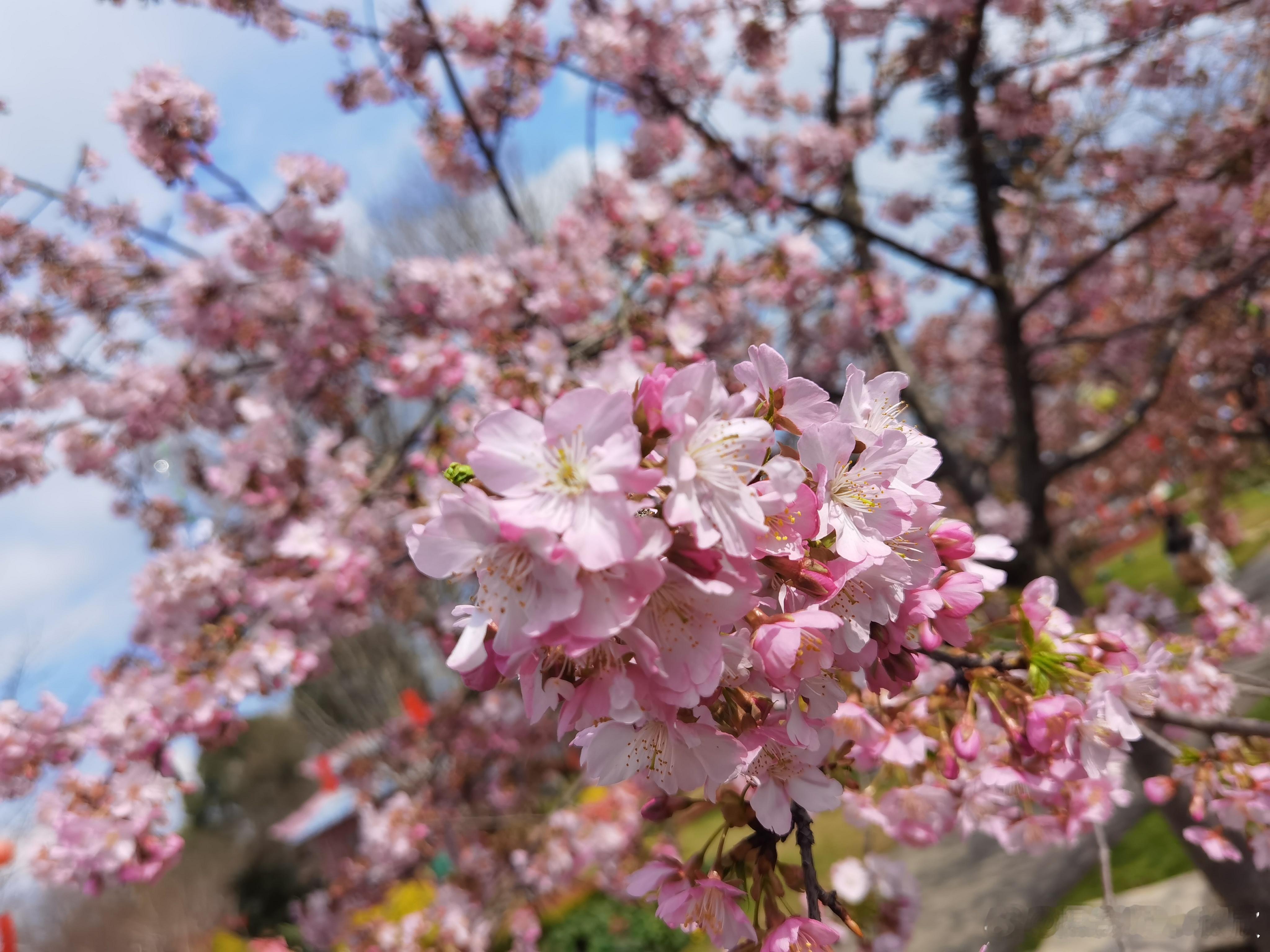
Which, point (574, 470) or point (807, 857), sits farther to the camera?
point (807, 857)

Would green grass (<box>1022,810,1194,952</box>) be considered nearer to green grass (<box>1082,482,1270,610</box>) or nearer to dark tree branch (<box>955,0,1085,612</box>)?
dark tree branch (<box>955,0,1085,612</box>)

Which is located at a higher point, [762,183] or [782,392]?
[762,183]

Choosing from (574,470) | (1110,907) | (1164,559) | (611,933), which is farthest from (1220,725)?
(1164,559)

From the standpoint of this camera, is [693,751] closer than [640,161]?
Yes

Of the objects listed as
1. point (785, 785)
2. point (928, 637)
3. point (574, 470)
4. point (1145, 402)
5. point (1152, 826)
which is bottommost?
point (1152, 826)

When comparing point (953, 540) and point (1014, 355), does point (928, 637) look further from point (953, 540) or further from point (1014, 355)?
point (1014, 355)

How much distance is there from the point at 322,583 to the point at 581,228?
2024 mm

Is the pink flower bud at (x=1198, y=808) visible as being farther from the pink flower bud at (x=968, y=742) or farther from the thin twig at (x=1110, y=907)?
the pink flower bud at (x=968, y=742)

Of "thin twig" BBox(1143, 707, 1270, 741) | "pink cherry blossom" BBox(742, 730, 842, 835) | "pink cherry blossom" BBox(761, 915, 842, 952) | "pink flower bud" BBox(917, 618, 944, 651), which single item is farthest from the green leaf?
"thin twig" BBox(1143, 707, 1270, 741)

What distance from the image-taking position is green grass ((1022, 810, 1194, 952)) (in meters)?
4.80

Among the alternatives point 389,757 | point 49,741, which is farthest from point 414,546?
point 389,757

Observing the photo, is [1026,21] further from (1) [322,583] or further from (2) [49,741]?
(2) [49,741]

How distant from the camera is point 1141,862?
507cm

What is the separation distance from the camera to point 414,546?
0.74 metres
